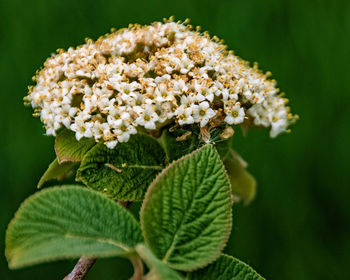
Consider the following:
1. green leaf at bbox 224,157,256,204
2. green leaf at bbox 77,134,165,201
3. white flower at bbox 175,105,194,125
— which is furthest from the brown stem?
green leaf at bbox 224,157,256,204

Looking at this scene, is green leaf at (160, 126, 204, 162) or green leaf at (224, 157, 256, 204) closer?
green leaf at (160, 126, 204, 162)

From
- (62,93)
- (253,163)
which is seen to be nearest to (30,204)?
(62,93)

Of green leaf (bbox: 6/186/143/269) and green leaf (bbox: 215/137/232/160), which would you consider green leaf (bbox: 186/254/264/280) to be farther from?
green leaf (bbox: 215/137/232/160)

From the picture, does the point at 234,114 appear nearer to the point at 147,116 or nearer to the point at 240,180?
the point at 147,116

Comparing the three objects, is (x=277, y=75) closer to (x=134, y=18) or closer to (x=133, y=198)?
(x=134, y=18)

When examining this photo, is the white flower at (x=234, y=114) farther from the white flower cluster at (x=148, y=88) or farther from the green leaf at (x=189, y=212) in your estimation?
the green leaf at (x=189, y=212)

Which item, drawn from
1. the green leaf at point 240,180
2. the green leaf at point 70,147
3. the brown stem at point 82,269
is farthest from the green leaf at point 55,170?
the green leaf at point 240,180
